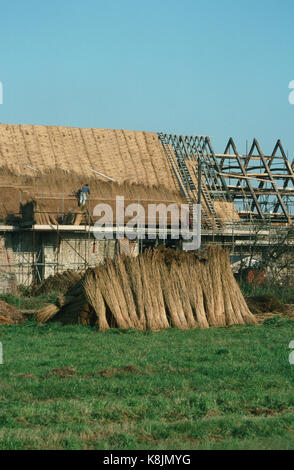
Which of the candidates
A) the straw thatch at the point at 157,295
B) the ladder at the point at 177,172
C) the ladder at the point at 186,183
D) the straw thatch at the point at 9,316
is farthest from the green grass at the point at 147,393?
the ladder at the point at 177,172

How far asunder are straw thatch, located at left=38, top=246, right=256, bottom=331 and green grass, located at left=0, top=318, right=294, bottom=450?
55.0 inches

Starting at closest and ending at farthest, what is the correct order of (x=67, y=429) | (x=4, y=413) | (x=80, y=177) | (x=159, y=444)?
(x=159, y=444)
(x=67, y=429)
(x=4, y=413)
(x=80, y=177)

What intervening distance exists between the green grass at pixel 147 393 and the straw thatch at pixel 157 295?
1396mm

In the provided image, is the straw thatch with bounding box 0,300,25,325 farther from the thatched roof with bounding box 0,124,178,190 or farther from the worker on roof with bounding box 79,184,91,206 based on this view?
the thatched roof with bounding box 0,124,178,190

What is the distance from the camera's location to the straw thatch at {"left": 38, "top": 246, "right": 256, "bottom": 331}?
1476cm

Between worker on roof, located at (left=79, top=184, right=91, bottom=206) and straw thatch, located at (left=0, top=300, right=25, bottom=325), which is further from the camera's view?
worker on roof, located at (left=79, top=184, right=91, bottom=206)

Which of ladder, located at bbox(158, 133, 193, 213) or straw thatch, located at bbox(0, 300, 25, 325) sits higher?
ladder, located at bbox(158, 133, 193, 213)

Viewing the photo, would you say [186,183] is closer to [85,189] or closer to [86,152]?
[86,152]

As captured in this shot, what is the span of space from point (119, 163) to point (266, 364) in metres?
22.5

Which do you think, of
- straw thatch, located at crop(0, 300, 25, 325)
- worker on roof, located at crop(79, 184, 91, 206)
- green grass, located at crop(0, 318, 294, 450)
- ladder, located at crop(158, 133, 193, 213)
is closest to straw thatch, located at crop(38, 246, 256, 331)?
straw thatch, located at crop(0, 300, 25, 325)

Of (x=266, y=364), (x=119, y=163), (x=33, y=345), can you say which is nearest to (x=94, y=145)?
(x=119, y=163)

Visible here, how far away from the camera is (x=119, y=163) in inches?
1264

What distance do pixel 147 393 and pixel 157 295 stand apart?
649 centimetres

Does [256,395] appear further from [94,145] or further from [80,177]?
[94,145]
